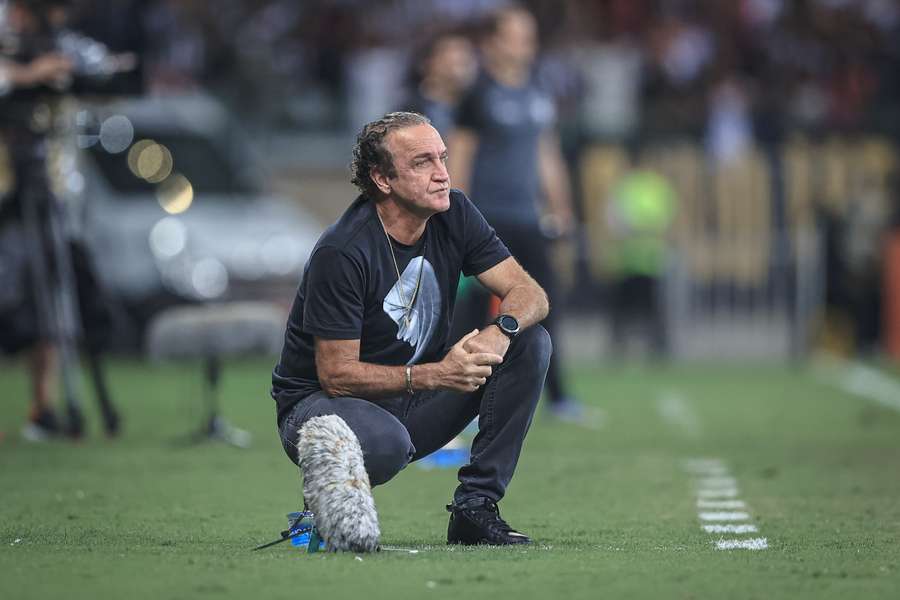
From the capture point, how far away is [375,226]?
238 inches

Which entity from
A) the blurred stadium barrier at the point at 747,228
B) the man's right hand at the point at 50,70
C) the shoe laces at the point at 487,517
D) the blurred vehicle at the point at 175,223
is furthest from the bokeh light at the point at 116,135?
the shoe laces at the point at 487,517

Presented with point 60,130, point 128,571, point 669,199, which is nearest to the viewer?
point 128,571

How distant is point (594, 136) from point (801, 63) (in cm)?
289

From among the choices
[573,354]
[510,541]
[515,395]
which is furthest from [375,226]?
[573,354]

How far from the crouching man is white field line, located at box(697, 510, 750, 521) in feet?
3.86

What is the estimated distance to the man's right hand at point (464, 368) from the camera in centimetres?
584

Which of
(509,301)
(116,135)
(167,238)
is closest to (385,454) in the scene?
(509,301)

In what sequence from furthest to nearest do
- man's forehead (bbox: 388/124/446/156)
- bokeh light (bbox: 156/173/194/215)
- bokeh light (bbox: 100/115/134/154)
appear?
bokeh light (bbox: 100/115/134/154)
bokeh light (bbox: 156/173/194/215)
man's forehead (bbox: 388/124/446/156)

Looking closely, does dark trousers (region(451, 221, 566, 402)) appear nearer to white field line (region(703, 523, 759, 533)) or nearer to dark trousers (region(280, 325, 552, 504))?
white field line (region(703, 523, 759, 533))

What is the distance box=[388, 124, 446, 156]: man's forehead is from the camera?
6.06m

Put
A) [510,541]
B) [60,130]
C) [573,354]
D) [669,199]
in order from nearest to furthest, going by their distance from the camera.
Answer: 1. [510,541]
2. [60,130]
3. [573,354]
4. [669,199]

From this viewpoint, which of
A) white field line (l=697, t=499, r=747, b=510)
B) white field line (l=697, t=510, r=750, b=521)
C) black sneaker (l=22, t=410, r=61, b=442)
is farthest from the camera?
black sneaker (l=22, t=410, r=61, b=442)

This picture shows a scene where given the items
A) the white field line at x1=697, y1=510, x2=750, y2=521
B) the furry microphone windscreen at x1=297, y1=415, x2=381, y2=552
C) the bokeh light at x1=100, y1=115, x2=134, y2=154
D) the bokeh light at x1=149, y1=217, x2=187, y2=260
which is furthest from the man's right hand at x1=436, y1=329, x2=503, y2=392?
the bokeh light at x1=100, y1=115, x2=134, y2=154

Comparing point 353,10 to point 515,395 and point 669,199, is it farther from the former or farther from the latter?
point 515,395
